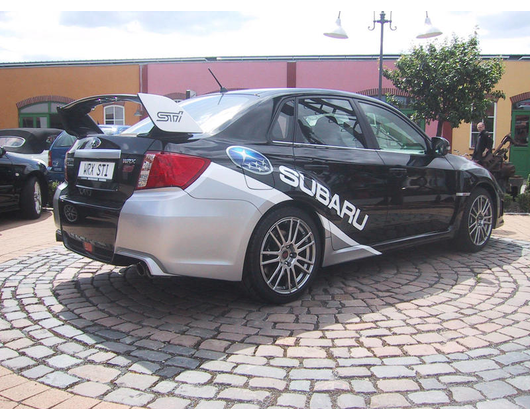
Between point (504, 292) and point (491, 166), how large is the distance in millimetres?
6780

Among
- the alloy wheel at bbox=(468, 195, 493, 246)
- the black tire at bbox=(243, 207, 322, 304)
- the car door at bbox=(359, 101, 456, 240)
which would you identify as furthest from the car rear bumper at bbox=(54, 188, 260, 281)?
the alloy wheel at bbox=(468, 195, 493, 246)

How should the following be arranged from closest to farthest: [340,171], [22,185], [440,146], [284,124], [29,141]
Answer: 1. [284,124]
2. [340,171]
3. [440,146]
4. [22,185]
5. [29,141]

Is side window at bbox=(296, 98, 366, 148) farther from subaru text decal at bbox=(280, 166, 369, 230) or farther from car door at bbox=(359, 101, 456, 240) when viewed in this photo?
subaru text decal at bbox=(280, 166, 369, 230)

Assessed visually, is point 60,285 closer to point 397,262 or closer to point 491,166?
point 397,262

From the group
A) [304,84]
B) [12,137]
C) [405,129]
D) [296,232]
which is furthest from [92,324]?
[304,84]

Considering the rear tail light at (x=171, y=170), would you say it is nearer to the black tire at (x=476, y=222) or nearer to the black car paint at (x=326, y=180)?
the black car paint at (x=326, y=180)

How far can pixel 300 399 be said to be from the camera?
2.33 meters

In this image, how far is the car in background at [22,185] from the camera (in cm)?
753

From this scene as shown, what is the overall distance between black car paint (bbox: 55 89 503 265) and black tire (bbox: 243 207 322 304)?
0.55 feet

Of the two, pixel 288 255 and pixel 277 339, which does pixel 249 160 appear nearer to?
pixel 288 255

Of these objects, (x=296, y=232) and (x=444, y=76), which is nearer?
(x=296, y=232)

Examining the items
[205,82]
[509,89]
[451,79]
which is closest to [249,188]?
[451,79]

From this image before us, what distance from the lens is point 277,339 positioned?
305 cm

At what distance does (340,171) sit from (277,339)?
1.48 metres
